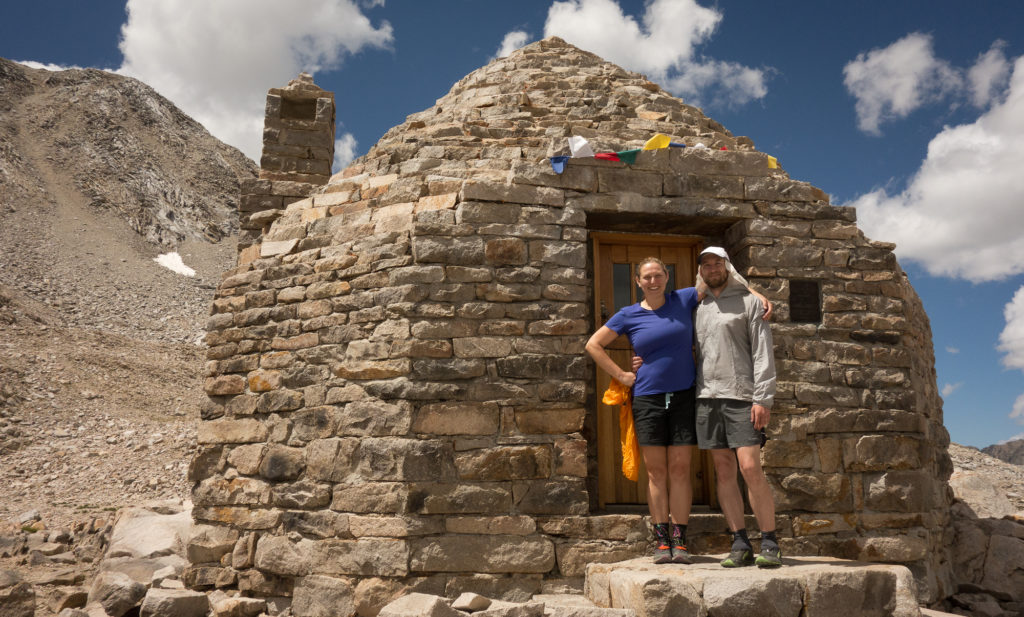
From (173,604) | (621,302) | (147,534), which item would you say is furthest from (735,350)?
(147,534)

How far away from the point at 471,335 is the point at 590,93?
2.80 m

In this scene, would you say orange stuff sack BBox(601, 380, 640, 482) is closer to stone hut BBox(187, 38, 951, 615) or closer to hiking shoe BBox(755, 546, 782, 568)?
stone hut BBox(187, 38, 951, 615)

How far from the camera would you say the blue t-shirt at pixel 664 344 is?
14.0ft

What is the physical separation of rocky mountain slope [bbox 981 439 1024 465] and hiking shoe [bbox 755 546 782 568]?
27.2m

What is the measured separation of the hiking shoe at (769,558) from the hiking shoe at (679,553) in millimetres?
424

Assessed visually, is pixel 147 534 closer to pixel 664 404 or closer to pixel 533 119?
pixel 533 119

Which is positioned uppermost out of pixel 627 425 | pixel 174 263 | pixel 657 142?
pixel 174 263

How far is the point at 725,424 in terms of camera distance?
4109 millimetres

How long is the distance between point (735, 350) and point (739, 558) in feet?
3.78

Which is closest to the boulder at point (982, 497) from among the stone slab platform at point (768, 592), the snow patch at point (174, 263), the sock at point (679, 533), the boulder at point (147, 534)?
the stone slab platform at point (768, 592)

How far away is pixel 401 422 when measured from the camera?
16.1 feet

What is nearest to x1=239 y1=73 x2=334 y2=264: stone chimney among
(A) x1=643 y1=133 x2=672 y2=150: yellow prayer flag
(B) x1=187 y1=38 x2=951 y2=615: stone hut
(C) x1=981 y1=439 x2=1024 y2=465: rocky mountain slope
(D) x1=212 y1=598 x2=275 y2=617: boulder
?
(B) x1=187 y1=38 x2=951 y2=615: stone hut

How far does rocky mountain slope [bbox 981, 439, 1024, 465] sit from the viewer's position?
26062mm

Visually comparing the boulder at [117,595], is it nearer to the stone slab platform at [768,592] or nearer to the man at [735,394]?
the stone slab platform at [768,592]
